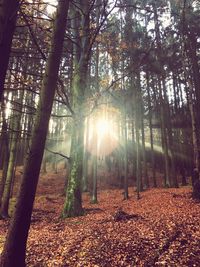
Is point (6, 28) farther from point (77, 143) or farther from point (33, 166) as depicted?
point (77, 143)

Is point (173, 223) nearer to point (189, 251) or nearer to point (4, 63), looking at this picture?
point (189, 251)

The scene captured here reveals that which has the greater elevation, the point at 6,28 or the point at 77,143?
the point at 6,28

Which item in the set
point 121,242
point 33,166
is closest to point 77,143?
point 121,242

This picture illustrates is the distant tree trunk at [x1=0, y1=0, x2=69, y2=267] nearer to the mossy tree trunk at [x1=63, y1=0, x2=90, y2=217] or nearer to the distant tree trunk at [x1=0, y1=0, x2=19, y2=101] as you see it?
the distant tree trunk at [x1=0, y1=0, x2=19, y2=101]

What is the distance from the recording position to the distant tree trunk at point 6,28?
296 centimetres

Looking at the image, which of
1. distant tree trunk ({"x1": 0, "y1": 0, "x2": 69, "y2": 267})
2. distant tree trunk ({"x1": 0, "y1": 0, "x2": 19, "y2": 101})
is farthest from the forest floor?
distant tree trunk ({"x1": 0, "y1": 0, "x2": 19, "y2": 101})

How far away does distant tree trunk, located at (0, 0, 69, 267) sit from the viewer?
3.83 metres

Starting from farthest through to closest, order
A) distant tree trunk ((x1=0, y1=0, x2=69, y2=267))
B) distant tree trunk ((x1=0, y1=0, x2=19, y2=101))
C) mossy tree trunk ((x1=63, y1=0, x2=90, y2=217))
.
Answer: mossy tree trunk ((x1=63, y1=0, x2=90, y2=217))
distant tree trunk ((x1=0, y1=0, x2=69, y2=267))
distant tree trunk ((x1=0, y1=0, x2=19, y2=101))

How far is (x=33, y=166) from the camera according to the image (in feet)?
13.3

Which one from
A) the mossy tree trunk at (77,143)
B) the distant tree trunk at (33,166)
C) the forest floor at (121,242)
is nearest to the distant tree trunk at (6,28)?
the distant tree trunk at (33,166)

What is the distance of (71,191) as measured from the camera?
9555 mm

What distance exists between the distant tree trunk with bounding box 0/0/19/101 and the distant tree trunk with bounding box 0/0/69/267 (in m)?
1.32

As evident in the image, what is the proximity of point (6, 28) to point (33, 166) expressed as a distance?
229 cm

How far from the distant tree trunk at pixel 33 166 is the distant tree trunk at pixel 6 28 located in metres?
1.32
